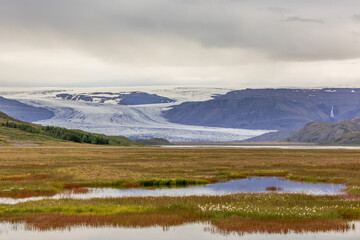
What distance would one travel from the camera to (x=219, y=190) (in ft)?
133

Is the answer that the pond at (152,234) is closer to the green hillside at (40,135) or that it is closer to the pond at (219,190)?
the pond at (219,190)

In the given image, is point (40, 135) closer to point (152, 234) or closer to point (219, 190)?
point (219, 190)

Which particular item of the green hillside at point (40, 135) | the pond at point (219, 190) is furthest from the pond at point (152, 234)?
the green hillside at point (40, 135)

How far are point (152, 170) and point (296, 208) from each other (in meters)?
31.8

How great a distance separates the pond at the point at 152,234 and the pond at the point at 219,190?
10327mm

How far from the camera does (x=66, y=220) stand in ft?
83.8

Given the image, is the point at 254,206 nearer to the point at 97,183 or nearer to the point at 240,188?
the point at 240,188

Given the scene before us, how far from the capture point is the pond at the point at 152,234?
2241 centimetres

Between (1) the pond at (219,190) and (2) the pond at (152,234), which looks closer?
(2) the pond at (152,234)

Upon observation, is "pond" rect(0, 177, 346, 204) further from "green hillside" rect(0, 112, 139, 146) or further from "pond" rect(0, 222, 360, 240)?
"green hillside" rect(0, 112, 139, 146)

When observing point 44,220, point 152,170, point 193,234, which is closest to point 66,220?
point 44,220

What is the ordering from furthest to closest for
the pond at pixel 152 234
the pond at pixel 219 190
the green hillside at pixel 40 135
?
the green hillside at pixel 40 135 → the pond at pixel 219 190 → the pond at pixel 152 234

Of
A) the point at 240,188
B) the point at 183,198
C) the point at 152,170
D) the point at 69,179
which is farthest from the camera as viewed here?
the point at 152,170

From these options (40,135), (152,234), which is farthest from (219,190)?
(40,135)
